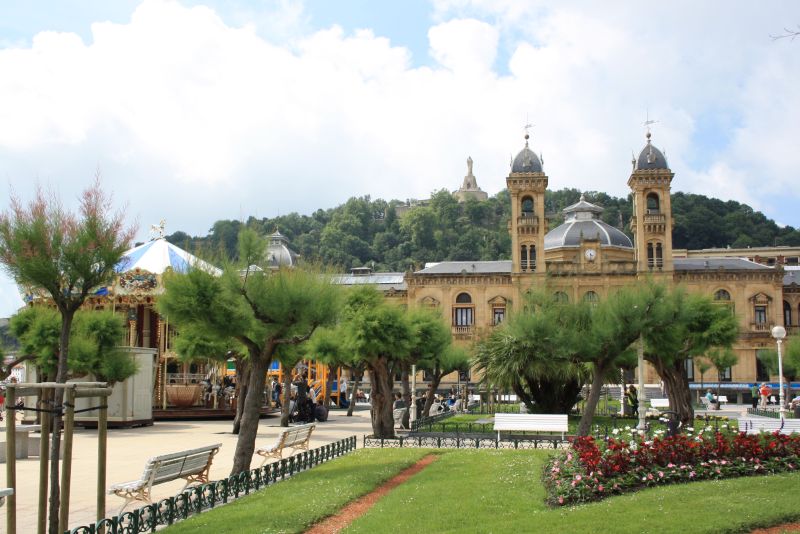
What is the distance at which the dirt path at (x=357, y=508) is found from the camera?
1149 cm

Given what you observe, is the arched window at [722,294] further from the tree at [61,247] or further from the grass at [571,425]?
the tree at [61,247]

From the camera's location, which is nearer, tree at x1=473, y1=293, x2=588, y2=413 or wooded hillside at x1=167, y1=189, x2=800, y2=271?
tree at x1=473, y1=293, x2=588, y2=413

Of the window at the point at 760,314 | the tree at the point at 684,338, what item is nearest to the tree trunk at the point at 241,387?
the tree at the point at 684,338

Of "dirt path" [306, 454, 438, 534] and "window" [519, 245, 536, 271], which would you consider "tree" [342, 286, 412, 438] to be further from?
"window" [519, 245, 536, 271]

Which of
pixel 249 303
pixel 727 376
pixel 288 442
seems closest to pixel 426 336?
pixel 288 442

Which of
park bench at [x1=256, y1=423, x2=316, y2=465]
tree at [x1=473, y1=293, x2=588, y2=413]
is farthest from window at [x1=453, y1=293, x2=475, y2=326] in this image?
park bench at [x1=256, y1=423, x2=316, y2=465]

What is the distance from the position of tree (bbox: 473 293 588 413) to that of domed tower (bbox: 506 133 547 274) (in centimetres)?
3355

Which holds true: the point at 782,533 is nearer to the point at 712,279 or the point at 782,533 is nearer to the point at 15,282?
the point at 15,282

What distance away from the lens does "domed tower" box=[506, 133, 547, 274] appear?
222 feet

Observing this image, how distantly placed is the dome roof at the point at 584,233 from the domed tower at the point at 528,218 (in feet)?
13.5

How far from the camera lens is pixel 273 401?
46094 millimetres

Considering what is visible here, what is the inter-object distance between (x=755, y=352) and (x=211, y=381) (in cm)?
4552

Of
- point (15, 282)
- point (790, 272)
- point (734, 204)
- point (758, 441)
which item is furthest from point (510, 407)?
point (734, 204)

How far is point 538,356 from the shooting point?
96.8ft
